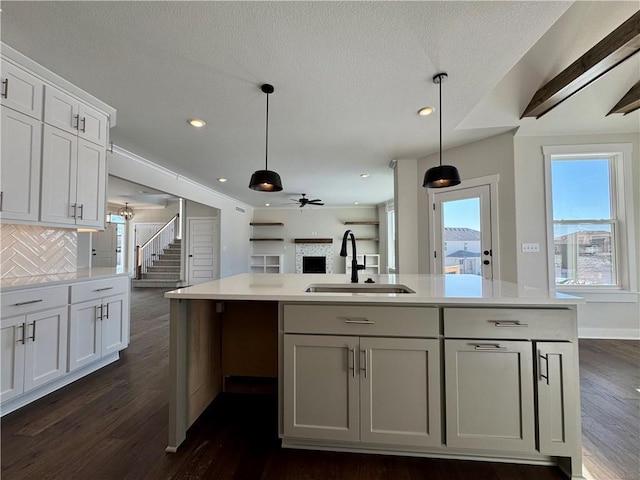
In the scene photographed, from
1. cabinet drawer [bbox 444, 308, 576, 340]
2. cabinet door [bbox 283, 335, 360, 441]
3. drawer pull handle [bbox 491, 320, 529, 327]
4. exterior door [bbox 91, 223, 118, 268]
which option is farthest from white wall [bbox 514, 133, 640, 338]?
exterior door [bbox 91, 223, 118, 268]

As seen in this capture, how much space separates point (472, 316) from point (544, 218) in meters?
2.93

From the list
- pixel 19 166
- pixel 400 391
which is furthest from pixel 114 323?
pixel 400 391

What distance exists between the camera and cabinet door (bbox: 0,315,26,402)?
6.13ft

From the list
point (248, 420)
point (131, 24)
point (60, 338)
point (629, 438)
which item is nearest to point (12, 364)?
point (60, 338)

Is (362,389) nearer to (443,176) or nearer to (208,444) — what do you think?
(208,444)

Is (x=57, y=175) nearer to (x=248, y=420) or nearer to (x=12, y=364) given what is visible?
(x=12, y=364)

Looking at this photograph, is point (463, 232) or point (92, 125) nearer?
point (92, 125)

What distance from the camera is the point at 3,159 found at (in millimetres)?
1987

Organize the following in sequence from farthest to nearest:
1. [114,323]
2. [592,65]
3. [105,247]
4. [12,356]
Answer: [105,247] → [114,323] → [592,65] → [12,356]

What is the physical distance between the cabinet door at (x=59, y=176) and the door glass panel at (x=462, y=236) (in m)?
4.43

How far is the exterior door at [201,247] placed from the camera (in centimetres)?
777

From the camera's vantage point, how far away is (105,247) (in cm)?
903

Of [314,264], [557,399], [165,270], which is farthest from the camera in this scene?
[314,264]

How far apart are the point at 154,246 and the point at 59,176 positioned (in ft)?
26.4
